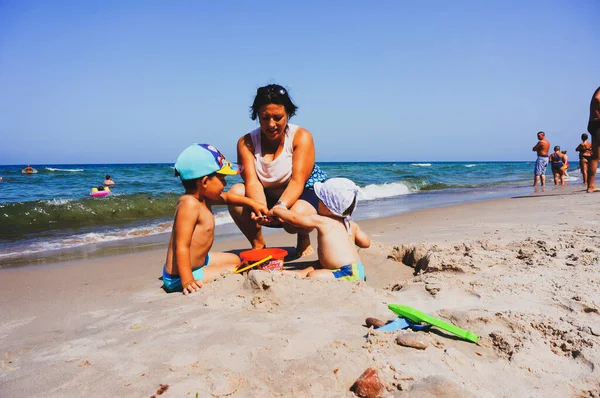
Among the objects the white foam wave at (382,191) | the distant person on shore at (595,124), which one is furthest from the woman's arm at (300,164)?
the white foam wave at (382,191)

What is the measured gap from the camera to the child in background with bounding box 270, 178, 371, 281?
3.19 meters

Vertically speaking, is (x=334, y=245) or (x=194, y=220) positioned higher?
(x=194, y=220)

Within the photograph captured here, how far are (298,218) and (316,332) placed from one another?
1.44 m

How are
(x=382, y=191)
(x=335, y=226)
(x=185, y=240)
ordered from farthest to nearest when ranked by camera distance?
(x=382, y=191) → (x=335, y=226) → (x=185, y=240)

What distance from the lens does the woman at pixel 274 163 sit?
3566 millimetres

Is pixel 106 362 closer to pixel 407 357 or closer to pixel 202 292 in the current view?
pixel 202 292

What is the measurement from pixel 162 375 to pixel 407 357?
1.01 m

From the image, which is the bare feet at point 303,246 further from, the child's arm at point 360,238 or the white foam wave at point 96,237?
the white foam wave at point 96,237

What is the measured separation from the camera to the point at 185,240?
3057 millimetres

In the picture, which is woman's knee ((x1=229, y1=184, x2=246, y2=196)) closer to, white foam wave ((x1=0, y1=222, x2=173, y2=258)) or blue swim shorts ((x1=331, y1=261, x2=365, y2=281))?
blue swim shorts ((x1=331, y1=261, x2=365, y2=281))

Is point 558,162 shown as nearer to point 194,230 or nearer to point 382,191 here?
point 382,191

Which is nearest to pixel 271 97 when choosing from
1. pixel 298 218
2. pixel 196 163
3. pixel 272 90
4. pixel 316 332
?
pixel 272 90

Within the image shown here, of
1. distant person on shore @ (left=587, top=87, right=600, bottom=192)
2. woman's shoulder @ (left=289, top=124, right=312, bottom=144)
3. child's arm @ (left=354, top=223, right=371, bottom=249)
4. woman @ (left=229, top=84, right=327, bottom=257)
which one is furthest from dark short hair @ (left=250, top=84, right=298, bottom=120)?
distant person on shore @ (left=587, top=87, right=600, bottom=192)

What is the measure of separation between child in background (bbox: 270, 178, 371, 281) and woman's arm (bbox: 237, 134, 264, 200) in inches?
15.5
